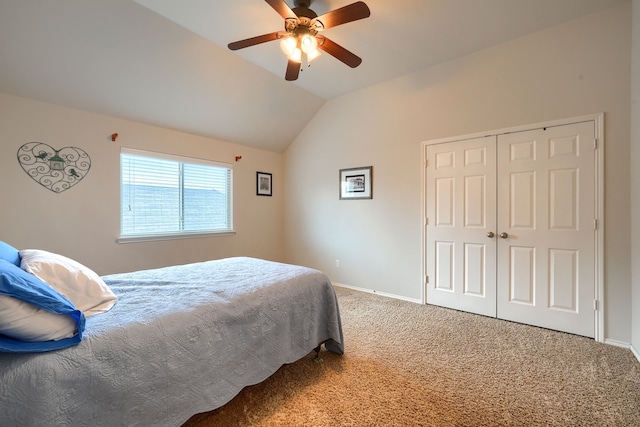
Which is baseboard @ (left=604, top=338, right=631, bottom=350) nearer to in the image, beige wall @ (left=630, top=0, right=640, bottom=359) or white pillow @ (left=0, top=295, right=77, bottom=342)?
beige wall @ (left=630, top=0, right=640, bottom=359)

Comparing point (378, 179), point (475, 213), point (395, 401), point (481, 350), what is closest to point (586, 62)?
point (475, 213)

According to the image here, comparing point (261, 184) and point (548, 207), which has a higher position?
point (261, 184)

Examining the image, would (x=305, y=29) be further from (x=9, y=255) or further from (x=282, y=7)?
(x=9, y=255)

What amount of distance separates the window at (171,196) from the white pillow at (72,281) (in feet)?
6.96

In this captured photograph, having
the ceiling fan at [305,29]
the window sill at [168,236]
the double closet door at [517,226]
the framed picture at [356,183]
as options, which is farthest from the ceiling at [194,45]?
the window sill at [168,236]

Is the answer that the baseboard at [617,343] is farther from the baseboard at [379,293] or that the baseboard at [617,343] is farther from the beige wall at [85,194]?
the beige wall at [85,194]

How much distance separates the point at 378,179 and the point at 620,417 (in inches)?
116

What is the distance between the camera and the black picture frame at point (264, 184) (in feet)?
15.5

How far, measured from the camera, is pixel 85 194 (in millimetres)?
2977

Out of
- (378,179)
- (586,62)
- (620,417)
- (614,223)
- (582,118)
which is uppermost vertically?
(586,62)

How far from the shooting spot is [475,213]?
120 inches

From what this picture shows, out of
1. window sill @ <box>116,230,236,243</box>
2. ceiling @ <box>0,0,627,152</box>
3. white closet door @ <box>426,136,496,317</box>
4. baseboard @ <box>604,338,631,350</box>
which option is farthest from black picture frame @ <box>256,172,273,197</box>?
baseboard @ <box>604,338,631,350</box>

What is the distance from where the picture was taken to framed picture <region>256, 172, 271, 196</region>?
471cm

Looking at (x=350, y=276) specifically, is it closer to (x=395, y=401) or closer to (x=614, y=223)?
(x=395, y=401)
